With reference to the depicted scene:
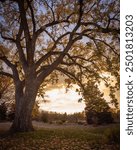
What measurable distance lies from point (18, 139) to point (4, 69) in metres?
6.09

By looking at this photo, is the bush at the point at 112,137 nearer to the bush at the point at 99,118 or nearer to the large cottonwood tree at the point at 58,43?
the large cottonwood tree at the point at 58,43

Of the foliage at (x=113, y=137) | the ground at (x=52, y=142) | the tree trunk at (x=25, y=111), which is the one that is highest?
the tree trunk at (x=25, y=111)

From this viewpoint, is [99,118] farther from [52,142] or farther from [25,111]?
[52,142]

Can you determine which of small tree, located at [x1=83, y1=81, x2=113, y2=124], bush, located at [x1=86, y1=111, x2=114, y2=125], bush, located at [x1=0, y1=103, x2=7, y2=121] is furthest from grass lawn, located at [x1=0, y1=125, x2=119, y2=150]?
bush, located at [x1=0, y1=103, x2=7, y2=121]

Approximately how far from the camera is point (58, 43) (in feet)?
52.6

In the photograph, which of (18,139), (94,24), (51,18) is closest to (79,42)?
(51,18)

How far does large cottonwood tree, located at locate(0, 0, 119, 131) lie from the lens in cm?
1333

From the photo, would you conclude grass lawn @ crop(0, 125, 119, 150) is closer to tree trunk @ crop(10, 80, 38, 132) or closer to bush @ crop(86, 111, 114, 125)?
tree trunk @ crop(10, 80, 38, 132)

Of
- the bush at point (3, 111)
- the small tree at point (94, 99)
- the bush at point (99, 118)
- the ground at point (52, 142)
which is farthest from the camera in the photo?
the bush at point (3, 111)

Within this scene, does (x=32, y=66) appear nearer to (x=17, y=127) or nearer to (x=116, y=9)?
(x=17, y=127)

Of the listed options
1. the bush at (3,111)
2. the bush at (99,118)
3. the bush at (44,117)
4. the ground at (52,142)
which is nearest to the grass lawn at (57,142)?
the ground at (52,142)

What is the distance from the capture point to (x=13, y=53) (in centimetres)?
1717

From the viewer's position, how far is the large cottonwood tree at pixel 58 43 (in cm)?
1333

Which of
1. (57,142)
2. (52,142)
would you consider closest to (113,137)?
(57,142)
